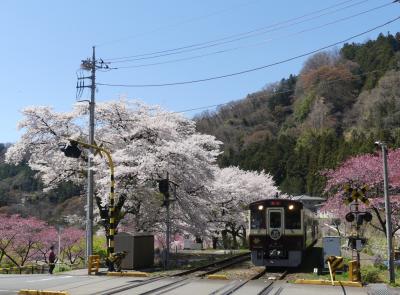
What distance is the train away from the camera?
20.1 meters

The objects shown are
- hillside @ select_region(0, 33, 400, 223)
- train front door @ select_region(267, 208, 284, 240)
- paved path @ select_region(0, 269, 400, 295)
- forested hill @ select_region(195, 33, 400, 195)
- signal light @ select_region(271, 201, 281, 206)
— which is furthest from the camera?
forested hill @ select_region(195, 33, 400, 195)

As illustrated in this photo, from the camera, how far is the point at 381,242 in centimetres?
3278

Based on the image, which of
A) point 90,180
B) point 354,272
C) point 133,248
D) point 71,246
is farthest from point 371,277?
point 71,246

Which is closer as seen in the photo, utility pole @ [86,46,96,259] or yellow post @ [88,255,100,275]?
yellow post @ [88,255,100,275]

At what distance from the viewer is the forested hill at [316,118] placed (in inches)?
3123

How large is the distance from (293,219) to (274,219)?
0.80 metres

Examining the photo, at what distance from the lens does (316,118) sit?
330ft

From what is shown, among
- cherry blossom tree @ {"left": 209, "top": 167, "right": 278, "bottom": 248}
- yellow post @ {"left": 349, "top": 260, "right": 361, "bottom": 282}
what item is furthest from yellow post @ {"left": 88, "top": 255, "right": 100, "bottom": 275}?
cherry blossom tree @ {"left": 209, "top": 167, "right": 278, "bottom": 248}

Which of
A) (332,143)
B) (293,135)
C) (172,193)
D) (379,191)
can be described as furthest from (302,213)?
(293,135)

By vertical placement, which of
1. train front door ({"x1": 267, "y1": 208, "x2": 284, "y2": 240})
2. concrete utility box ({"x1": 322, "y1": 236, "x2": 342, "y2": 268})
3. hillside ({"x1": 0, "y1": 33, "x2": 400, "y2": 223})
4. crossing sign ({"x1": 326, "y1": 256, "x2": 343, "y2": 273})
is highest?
hillside ({"x1": 0, "y1": 33, "x2": 400, "y2": 223})

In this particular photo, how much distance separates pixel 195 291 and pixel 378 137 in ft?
199

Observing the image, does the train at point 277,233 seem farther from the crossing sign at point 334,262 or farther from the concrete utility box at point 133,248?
the concrete utility box at point 133,248

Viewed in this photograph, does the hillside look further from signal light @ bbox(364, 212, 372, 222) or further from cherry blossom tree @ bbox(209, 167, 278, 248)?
signal light @ bbox(364, 212, 372, 222)

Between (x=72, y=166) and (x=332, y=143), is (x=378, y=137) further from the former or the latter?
(x=72, y=166)
